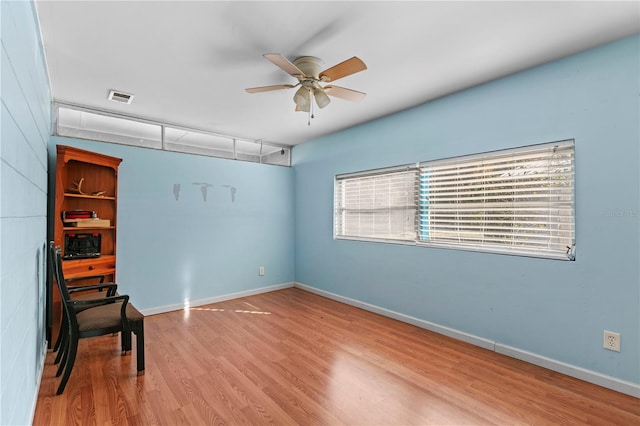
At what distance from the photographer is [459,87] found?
3029mm

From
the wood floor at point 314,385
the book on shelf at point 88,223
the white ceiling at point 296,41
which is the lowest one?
the wood floor at point 314,385

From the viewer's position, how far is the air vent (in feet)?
10.2

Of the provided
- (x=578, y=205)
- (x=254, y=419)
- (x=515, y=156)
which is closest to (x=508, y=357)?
(x=578, y=205)

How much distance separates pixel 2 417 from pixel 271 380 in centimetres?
155

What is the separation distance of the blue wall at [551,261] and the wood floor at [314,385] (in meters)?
0.31

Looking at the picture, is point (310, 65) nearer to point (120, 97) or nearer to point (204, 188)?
point (120, 97)

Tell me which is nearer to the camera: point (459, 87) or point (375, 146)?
point (459, 87)

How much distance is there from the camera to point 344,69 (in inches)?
87.4

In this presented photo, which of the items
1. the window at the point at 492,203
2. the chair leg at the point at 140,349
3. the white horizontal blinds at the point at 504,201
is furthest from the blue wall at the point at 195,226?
the white horizontal blinds at the point at 504,201

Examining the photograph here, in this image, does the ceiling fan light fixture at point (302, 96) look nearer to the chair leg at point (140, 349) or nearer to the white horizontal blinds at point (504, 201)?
the white horizontal blinds at point (504, 201)

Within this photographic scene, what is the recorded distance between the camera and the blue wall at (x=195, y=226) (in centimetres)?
372

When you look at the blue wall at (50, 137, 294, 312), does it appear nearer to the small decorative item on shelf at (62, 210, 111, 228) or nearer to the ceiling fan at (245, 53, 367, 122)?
the small decorative item on shelf at (62, 210, 111, 228)

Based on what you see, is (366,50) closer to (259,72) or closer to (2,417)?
(259,72)

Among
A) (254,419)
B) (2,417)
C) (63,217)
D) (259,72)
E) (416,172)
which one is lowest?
(254,419)
